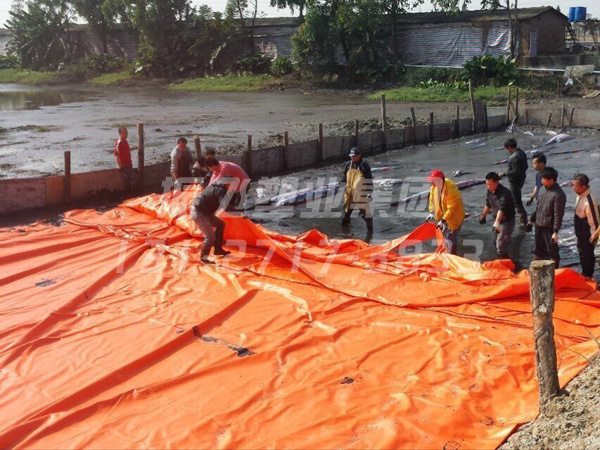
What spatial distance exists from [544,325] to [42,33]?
62.3 m

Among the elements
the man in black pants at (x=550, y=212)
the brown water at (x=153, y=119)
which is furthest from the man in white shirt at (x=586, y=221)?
the brown water at (x=153, y=119)

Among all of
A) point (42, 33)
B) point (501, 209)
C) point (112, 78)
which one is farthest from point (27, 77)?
point (501, 209)

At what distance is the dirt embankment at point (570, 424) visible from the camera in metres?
4.24

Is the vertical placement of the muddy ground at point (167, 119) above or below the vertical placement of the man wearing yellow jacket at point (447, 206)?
above

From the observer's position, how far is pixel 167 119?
95.2ft

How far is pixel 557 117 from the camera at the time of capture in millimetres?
24328

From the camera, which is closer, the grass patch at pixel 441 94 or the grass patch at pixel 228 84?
the grass patch at pixel 441 94

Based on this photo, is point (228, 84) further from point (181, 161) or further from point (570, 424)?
point (570, 424)

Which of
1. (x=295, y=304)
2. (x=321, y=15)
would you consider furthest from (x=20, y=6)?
(x=295, y=304)

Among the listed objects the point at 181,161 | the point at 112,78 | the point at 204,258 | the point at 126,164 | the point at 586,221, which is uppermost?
the point at 112,78

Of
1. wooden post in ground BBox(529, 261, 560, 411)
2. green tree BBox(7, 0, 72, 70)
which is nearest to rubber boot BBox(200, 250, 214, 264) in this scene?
wooden post in ground BBox(529, 261, 560, 411)

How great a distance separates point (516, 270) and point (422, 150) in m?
12.6

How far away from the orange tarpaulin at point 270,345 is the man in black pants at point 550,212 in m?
0.91

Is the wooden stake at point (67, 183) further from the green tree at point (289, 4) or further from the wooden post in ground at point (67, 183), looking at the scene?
the green tree at point (289, 4)
